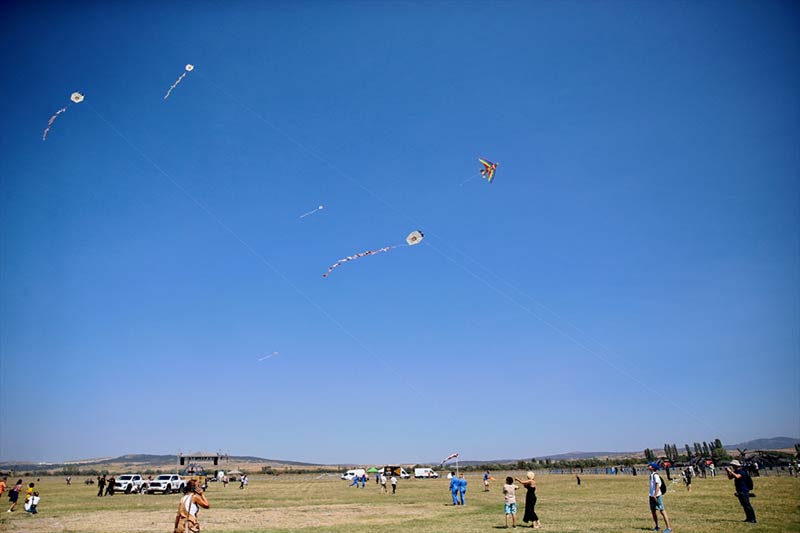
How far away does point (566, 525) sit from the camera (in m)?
15.8

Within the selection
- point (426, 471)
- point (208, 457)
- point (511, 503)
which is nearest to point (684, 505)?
point (511, 503)

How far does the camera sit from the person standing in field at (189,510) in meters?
9.73

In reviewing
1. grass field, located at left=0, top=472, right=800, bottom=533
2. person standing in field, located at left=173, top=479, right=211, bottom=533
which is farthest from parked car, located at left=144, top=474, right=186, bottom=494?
person standing in field, located at left=173, top=479, right=211, bottom=533

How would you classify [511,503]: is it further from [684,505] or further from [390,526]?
[684,505]

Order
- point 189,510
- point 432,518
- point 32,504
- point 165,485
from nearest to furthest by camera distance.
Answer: point 189,510
point 432,518
point 32,504
point 165,485

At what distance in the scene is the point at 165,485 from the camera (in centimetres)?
4134

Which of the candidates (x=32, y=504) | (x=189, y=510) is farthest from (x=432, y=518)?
(x=32, y=504)

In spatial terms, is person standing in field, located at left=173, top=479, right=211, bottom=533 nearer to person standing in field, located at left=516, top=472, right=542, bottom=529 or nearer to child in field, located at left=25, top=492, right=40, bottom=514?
person standing in field, located at left=516, top=472, right=542, bottom=529

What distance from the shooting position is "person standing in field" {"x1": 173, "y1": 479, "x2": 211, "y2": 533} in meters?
9.73

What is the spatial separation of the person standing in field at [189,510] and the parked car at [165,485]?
3632 centimetres

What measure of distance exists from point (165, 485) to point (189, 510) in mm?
37454

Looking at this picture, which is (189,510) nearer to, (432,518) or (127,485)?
(432,518)

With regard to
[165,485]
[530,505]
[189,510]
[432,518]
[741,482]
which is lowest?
[432,518]

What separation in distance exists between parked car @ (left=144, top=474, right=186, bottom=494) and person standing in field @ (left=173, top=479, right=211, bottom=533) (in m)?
36.3
